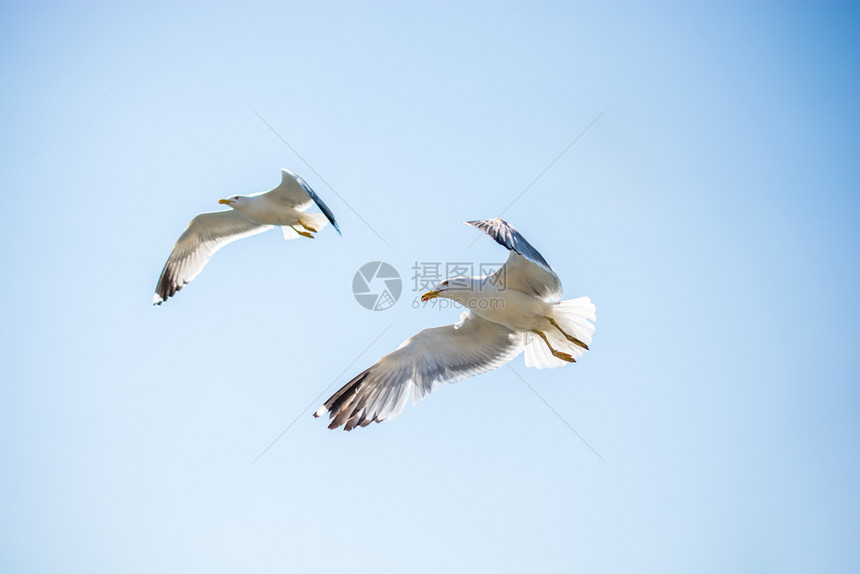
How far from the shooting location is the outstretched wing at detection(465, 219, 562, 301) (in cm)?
480

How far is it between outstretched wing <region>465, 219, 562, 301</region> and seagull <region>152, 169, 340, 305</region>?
255 centimetres

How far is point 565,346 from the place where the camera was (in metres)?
5.88

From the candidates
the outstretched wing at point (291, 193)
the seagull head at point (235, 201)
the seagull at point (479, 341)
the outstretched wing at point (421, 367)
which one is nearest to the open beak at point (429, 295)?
the seagull at point (479, 341)

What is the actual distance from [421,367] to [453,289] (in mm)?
880

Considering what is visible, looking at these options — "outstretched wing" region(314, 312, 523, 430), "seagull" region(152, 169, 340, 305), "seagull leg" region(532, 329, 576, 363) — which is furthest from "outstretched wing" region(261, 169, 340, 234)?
"seagull leg" region(532, 329, 576, 363)

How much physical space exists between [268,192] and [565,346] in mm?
3373

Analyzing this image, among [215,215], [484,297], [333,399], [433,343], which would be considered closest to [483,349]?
[433,343]

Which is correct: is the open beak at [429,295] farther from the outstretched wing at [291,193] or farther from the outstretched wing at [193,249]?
the outstretched wing at [193,249]

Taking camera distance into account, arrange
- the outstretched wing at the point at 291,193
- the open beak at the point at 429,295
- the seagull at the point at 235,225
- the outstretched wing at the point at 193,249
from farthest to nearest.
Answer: the outstretched wing at the point at 193,249 → the seagull at the point at 235,225 → the outstretched wing at the point at 291,193 → the open beak at the point at 429,295

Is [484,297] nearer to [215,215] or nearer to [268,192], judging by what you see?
[268,192]

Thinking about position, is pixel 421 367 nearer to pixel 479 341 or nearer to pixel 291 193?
pixel 479 341

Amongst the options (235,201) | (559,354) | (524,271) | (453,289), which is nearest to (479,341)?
(559,354)

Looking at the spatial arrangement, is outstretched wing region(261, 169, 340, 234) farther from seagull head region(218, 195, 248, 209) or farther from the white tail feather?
the white tail feather

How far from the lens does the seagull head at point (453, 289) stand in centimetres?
552
